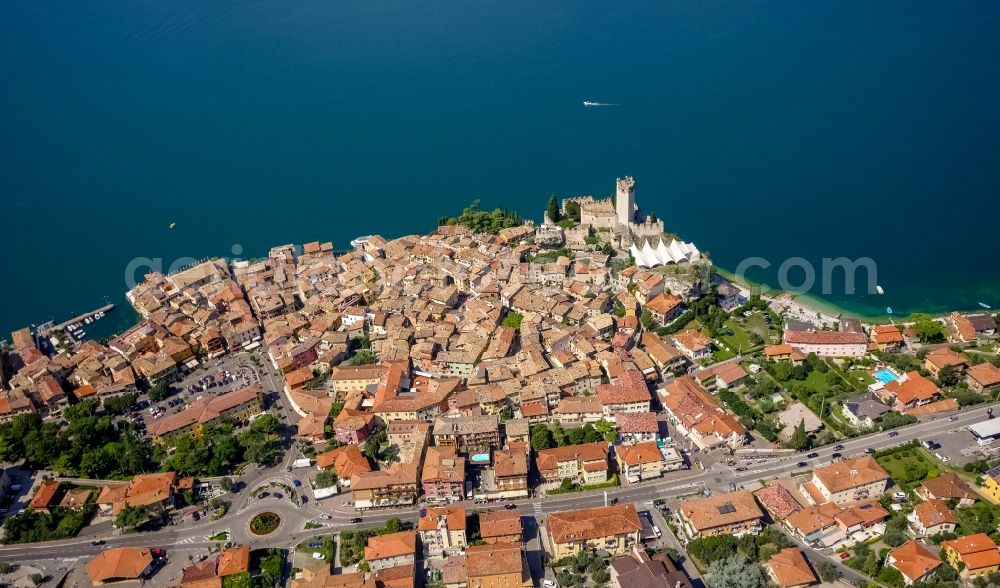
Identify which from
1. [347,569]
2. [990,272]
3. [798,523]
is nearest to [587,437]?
[798,523]

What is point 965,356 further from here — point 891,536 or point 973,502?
point 891,536

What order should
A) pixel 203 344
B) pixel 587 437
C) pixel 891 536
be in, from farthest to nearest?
pixel 203 344 < pixel 587 437 < pixel 891 536

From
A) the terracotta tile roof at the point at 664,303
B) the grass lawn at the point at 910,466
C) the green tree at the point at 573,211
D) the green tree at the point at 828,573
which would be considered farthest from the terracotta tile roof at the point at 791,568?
the green tree at the point at 573,211

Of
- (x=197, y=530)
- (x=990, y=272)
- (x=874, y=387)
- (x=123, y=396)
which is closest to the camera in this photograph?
(x=197, y=530)

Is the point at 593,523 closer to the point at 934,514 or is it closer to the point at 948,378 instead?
the point at 934,514

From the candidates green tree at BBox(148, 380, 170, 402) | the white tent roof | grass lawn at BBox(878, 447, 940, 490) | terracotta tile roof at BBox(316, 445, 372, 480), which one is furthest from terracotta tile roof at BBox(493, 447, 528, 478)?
green tree at BBox(148, 380, 170, 402)

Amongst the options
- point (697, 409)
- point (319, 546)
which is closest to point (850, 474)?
point (697, 409)

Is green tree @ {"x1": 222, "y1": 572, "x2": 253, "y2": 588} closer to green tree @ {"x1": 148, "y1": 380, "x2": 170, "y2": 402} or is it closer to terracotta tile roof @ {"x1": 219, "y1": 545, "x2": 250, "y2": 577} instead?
terracotta tile roof @ {"x1": 219, "y1": 545, "x2": 250, "y2": 577}

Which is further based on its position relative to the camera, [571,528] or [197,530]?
[197,530]
